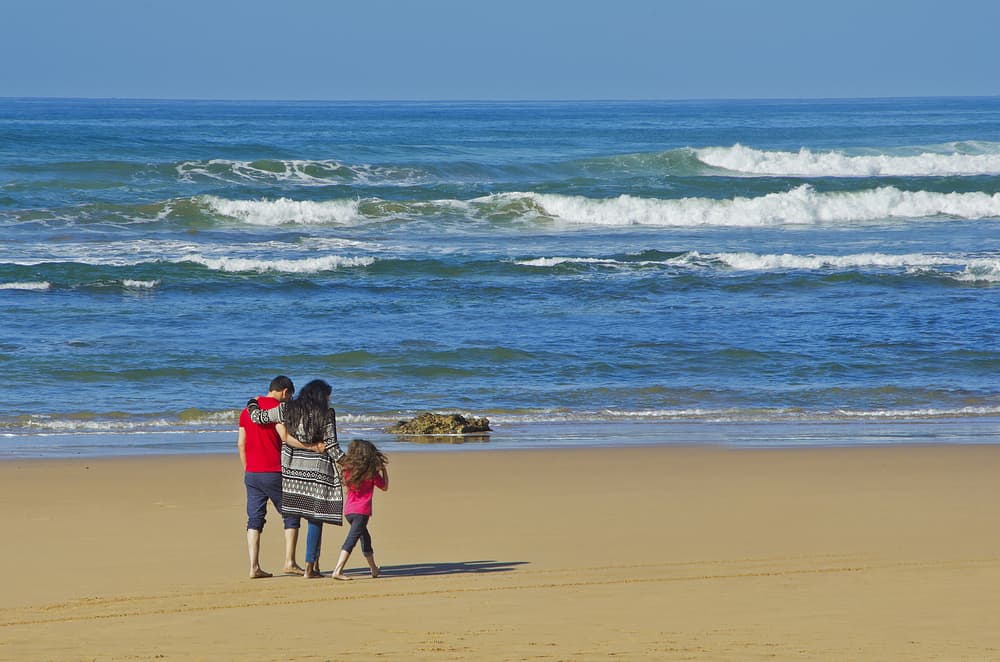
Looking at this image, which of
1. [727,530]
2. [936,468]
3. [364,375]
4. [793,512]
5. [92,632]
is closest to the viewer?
[92,632]

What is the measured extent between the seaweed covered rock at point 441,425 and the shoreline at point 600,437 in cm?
10

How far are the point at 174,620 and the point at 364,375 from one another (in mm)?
7856

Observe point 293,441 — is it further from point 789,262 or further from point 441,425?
point 789,262

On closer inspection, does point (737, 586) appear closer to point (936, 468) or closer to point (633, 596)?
point (633, 596)

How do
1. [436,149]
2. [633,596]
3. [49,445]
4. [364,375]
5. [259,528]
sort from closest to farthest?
[633,596] < [259,528] < [49,445] < [364,375] < [436,149]

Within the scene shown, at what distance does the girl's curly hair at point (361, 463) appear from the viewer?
648 centimetres

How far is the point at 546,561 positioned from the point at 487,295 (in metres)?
11.6

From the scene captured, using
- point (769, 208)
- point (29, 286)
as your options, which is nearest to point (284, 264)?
point (29, 286)

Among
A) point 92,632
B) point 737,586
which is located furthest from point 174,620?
point 737,586

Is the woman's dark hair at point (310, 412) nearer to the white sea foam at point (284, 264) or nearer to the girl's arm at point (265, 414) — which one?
the girl's arm at point (265, 414)

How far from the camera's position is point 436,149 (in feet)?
138

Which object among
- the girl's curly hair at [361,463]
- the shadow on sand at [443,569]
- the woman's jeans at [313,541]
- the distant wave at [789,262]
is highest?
the girl's curly hair at [361,463]

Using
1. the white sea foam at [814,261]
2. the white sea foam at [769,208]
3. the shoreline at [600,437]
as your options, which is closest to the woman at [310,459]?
the shoreline at [600,437]

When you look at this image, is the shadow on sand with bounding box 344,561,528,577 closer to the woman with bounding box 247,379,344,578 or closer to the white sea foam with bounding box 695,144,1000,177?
the woman with bounding box 247,379,344,578
